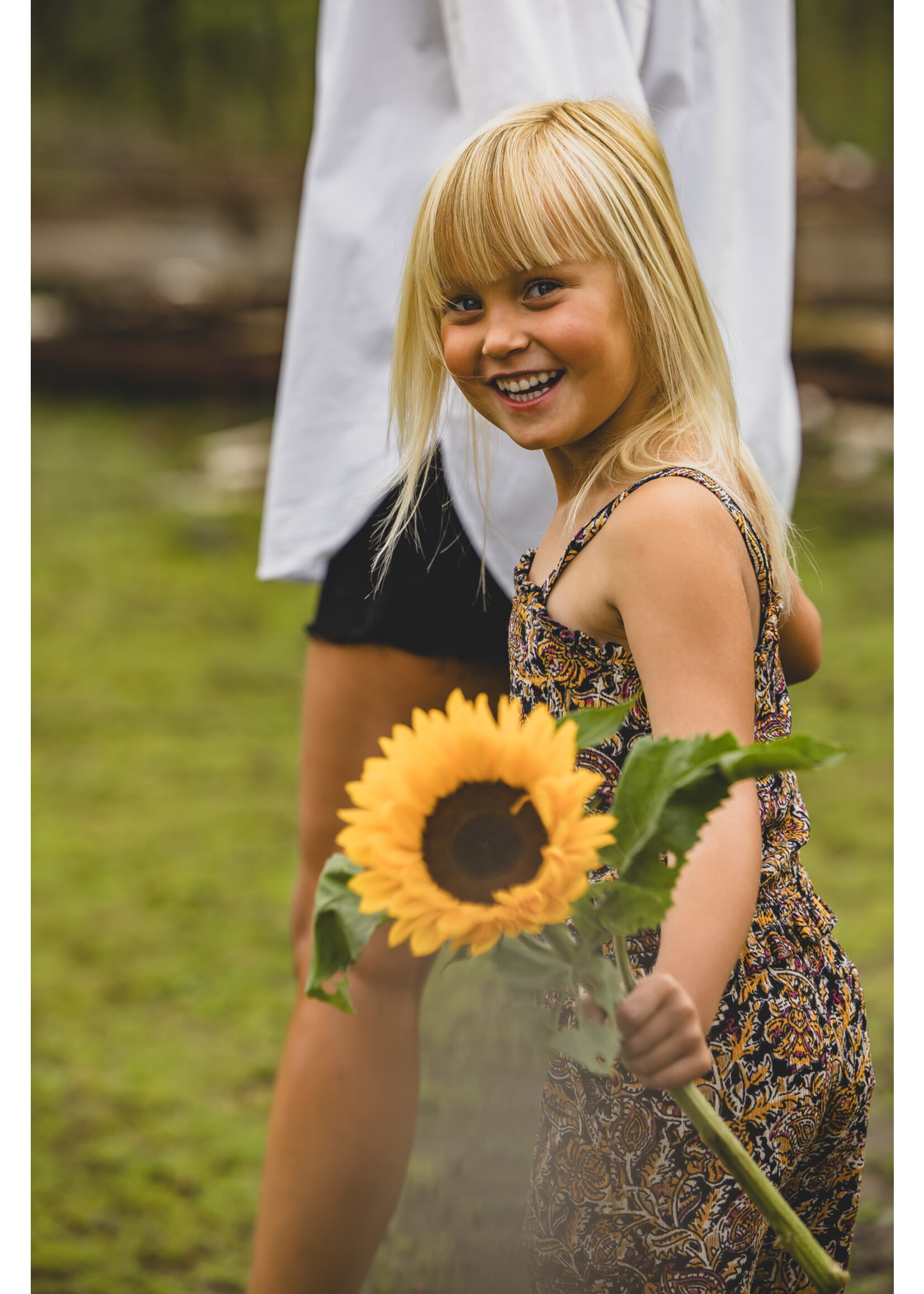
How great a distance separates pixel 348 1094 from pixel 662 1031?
0.60 m

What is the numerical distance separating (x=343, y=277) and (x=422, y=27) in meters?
0.20

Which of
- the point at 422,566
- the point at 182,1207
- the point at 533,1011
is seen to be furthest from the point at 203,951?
the point at 533,1011

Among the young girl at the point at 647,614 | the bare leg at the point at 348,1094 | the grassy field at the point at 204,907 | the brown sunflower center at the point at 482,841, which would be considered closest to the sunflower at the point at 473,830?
the brown sunflower center at the point at 482,841

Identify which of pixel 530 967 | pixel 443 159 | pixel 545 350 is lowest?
pixel 530 967

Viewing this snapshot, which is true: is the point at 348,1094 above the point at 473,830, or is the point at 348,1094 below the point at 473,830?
below

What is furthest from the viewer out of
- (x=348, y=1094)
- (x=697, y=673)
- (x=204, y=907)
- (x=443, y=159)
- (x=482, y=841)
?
(x=204, y=907)

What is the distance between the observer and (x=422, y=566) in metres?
1.05

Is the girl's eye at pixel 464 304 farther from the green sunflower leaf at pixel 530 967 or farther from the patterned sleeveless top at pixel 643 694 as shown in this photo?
the green sunflower leaf at pixel 530 967

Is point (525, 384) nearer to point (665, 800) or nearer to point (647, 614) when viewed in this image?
point (647, 614)

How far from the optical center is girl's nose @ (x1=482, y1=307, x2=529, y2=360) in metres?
0.72

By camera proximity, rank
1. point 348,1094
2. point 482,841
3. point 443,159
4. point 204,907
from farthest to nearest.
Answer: point 204,907, point 348,1094, point 443,159, point 482,841

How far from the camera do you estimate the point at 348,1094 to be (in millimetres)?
1130

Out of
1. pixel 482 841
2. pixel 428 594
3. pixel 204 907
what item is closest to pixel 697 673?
pixel 482 841
